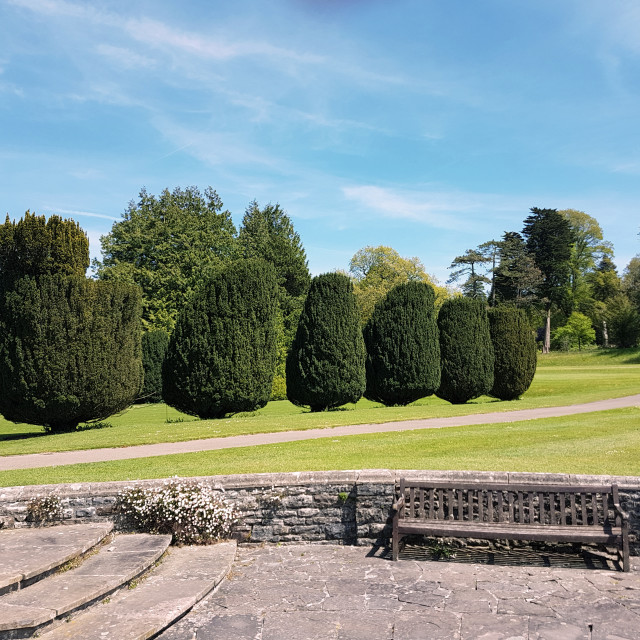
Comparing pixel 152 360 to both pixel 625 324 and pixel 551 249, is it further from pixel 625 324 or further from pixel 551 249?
pixel 551 249

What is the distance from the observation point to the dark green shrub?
24.3 meters

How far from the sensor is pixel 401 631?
4918mm

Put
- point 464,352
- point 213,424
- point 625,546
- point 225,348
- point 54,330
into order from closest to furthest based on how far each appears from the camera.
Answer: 1. point 625,546
2. point 54,330
3. point 213,424
4. point 225,348
5. point 464,352

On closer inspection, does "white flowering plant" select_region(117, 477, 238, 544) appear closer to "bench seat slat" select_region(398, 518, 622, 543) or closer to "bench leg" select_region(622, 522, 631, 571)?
"bench seat slat" select_region(398, 518, 622, 543)

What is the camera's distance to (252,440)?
12.7 m

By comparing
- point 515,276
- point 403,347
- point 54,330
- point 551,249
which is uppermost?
point 551,249

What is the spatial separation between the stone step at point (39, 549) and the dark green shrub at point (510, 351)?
19875mm

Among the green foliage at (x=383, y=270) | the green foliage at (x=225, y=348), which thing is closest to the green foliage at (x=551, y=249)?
the green foliage at (x=383, y=270)

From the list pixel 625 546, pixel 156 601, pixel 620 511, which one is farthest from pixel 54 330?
pixel 625 546

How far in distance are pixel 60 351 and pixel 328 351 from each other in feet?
27.4

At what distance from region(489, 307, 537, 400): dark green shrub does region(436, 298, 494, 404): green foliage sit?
912 mm

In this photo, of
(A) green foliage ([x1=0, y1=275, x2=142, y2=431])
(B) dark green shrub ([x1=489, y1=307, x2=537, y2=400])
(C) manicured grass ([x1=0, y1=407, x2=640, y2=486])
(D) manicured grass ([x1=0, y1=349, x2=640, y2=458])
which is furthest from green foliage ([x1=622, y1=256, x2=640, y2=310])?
(A) green foliage ([x1=0, y1=275, x2=142, y2=431])

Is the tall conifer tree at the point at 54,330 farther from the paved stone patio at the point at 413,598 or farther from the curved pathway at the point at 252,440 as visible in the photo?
the paved stone patio at the point at 413,598

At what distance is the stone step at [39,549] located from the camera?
5316 millimetres
